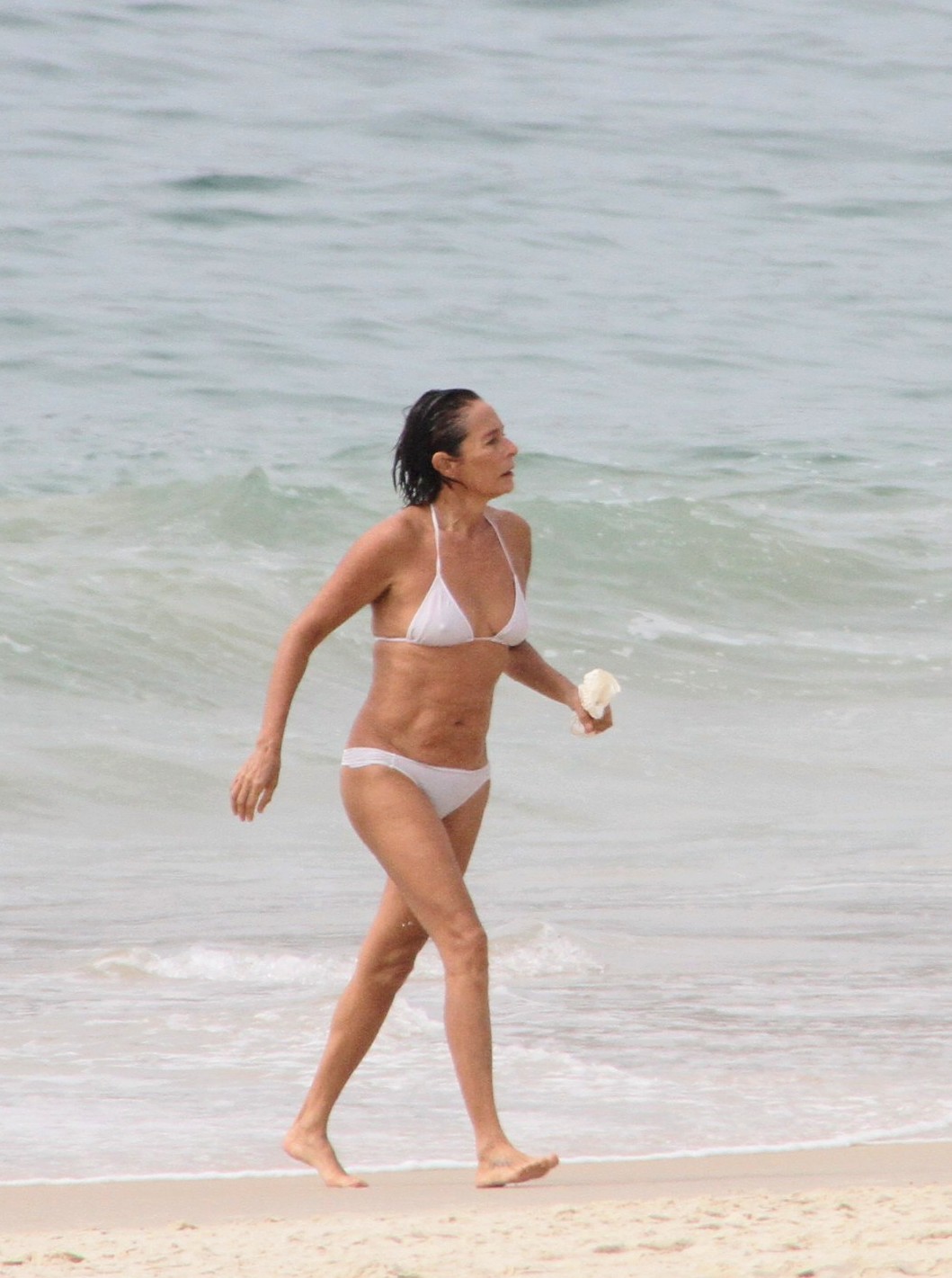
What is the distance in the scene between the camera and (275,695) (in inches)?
165

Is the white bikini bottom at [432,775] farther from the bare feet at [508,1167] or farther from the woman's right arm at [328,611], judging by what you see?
the bare feet at [508,1167]

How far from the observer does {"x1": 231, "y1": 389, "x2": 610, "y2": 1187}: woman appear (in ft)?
13.6

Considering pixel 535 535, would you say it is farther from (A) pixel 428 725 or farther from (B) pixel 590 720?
(A) pixel 428 725

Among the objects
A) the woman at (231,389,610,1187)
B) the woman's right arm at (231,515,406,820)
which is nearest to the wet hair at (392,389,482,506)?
the woman at (231,389,610,1187)

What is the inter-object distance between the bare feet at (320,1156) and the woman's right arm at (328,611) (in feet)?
2.23

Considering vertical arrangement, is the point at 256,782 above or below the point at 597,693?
below

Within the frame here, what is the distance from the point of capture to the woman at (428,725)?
4141mm

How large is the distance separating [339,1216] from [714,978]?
2.45 meters

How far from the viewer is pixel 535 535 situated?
15.7m

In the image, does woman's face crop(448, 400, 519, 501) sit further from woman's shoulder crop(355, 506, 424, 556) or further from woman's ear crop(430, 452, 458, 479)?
woman's shoulder crop(355, 506, 424, 556)

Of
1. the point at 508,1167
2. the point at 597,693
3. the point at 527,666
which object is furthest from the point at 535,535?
the point at 508,1167

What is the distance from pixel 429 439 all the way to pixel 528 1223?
159cm

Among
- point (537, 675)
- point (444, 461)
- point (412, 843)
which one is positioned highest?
point (444, 461)

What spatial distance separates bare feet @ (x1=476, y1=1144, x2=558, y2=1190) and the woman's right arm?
0.83 metres
